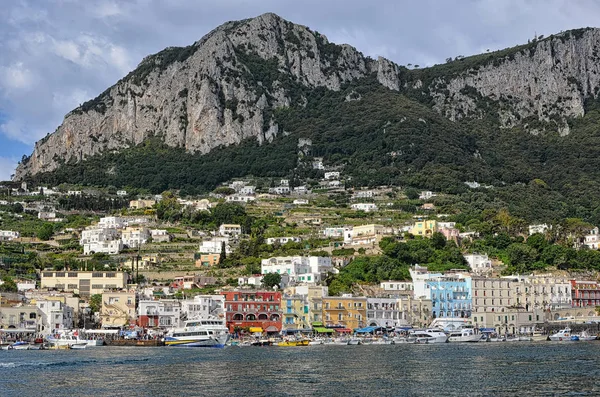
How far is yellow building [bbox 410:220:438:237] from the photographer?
149375 mm

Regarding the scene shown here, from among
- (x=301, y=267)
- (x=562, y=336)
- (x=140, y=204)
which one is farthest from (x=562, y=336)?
(x=140, y=204)

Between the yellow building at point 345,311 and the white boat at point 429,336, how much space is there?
7688mm

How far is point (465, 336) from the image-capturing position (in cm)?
11075

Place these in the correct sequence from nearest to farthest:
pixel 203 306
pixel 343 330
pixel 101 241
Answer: pixel 203 306
pixel 343 330
pixel 101 241

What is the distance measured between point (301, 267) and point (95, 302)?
26764 mm

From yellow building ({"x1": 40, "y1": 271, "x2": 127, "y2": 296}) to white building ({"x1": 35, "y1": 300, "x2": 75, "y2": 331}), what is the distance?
52.0 ft

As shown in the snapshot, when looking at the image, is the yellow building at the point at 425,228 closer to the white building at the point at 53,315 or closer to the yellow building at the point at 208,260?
the yellow building at the point at 208,260

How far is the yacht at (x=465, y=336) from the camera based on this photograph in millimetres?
110125

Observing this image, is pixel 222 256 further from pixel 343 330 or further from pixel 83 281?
pixel 343 330

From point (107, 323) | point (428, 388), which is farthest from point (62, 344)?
point (428, 388)

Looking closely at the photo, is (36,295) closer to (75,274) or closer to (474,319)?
(75,274)

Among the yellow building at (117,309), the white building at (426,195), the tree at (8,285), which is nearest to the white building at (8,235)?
the tree at (8,285)

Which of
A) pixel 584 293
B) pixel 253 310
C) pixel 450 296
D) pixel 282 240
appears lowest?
pixel 253 310

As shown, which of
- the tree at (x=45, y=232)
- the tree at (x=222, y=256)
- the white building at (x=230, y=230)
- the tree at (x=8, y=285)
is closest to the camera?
the tree at (x=8, y=285)
